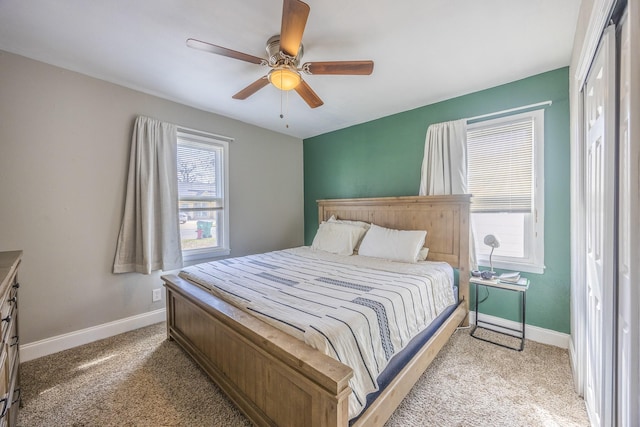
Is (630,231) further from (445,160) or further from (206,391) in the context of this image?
(206,391)

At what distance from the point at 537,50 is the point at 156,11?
2.85 metres

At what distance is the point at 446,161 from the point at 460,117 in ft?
1.71

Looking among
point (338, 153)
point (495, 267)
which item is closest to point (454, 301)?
point (495, 267)

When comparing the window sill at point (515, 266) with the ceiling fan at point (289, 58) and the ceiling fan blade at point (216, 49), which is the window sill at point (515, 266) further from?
the ceiling fan blade at point (216, 49)

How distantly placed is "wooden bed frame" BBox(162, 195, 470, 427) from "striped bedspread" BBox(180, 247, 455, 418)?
0.29 feet

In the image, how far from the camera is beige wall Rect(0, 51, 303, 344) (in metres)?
2.10

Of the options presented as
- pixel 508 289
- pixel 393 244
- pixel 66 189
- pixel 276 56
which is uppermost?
pixel 276 56

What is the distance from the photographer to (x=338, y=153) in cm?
405

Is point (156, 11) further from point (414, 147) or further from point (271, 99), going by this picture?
point (414, 147)

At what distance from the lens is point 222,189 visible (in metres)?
3.44

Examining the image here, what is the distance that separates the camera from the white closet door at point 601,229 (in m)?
1.03

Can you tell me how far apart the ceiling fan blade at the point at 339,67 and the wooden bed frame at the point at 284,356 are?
1.63 meters

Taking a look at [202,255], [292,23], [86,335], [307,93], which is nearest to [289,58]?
[292,23]

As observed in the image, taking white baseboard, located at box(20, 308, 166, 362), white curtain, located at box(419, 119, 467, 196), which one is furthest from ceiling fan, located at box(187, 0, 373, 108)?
white baseboard, located at box(20, 308, 166, 362)
